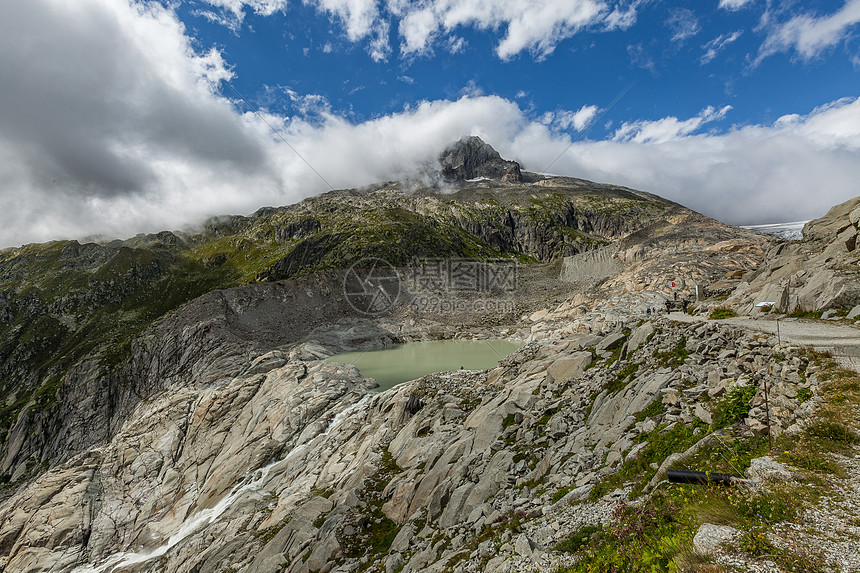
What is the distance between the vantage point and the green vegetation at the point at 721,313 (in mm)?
19562

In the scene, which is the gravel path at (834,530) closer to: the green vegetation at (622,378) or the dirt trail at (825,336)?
the dirt trail at (825,336)

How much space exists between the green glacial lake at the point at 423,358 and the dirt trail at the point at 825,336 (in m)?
30.1

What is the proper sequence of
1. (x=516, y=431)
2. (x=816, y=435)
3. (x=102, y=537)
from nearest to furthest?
(x=816, y=435), (x=516, y=431), (x=102, y=537)

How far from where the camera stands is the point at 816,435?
26.6 ft

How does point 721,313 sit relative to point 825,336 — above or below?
below

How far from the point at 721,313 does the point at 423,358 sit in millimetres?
42426

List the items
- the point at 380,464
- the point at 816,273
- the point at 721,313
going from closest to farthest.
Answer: the point at 816,273, the point at 721,313, the point at 380,464

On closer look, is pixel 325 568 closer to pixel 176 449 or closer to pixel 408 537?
pixel 408 537

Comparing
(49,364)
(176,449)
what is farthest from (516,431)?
(49,364)

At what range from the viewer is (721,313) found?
20.2 m

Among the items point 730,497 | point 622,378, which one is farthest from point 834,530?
point 622,378

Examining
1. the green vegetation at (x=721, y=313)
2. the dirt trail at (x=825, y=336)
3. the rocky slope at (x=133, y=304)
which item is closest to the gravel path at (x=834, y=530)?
the dirt trail at (x=825, y=336)

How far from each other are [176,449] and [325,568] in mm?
34637

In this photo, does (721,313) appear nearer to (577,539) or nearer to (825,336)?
(825,336)
